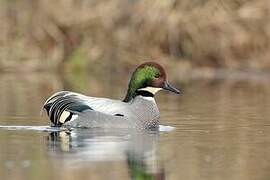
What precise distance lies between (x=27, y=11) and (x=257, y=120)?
10.1 metres

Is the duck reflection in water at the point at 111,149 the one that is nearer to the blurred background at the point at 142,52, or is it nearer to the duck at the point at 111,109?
the duck at the point at 111,109

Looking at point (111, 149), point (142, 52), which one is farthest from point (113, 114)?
point (142, 52)

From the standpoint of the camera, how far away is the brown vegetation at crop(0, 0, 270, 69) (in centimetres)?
2145

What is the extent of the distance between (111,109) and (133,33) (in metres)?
10.7

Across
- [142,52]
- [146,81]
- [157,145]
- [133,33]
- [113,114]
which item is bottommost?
[157,145]

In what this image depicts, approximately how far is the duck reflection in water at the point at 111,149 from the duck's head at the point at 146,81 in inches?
30.9

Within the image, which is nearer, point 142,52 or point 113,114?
point 113,114

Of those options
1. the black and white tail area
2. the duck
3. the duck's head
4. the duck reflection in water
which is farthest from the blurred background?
the duck reflection in water

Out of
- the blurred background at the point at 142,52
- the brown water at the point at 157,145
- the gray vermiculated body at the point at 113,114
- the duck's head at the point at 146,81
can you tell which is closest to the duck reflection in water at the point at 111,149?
the brown water at the point at 157,145

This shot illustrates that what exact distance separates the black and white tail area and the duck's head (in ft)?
2.12

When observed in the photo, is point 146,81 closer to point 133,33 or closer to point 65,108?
point 65,108

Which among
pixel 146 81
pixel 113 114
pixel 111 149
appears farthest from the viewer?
pixel 146 81

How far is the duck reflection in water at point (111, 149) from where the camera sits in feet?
28.6

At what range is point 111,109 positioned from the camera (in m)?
11.4
